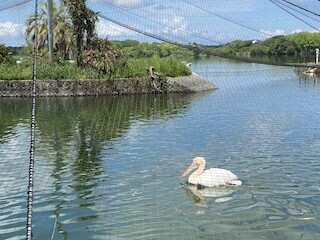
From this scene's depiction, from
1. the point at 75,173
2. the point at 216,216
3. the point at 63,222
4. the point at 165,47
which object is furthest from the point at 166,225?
the point at 165,47

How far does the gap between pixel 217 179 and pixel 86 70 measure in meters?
13.4

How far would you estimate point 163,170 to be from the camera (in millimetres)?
7305

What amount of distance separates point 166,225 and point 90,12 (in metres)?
15.0

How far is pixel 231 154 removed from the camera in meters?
8.22

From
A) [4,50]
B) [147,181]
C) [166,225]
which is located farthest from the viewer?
[4,50]

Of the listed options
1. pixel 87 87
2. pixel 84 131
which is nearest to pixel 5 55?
pixel 87 87

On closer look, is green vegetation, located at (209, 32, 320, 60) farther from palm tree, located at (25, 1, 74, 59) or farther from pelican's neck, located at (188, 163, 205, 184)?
palm tree, located at (25, 1, 74, 59)

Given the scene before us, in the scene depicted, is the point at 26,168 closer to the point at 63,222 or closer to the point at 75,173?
the point at 75,173

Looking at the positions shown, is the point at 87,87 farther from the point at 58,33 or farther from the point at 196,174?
the point at 196,174

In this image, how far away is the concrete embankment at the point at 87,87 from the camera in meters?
18.5

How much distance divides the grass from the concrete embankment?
293mm

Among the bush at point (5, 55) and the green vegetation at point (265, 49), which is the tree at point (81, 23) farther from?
the green vegetation at point (265, 49)

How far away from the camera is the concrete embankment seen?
18.5 meters

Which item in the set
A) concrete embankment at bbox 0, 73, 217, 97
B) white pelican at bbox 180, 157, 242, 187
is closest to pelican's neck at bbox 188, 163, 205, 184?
white pelican at bbox 180, 157, 242, 187
